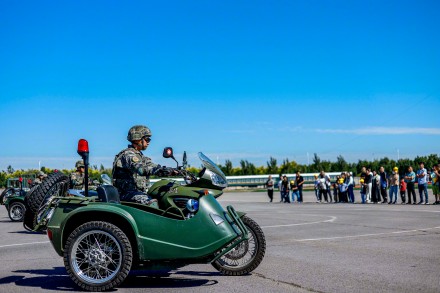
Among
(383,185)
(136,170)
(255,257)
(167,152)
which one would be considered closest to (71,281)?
(136,170)

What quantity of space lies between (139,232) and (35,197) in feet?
8.41

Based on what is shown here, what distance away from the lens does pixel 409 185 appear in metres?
24.5

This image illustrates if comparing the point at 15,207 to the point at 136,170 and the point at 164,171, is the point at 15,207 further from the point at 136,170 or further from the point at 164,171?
the point at 164,171

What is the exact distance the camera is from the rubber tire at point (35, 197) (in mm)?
7871

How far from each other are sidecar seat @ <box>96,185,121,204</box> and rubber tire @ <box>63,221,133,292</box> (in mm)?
372

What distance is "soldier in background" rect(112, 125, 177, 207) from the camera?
22.1 feet

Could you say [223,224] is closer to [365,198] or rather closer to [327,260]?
[327,260]

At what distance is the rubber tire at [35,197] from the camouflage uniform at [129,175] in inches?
57.3

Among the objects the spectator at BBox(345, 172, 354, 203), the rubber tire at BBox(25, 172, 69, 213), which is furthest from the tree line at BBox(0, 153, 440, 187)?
the rubber tire at BBox(25, 172, 69, 213)

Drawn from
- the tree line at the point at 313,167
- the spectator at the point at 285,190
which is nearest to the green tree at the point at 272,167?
the tree line at the point at 313,167

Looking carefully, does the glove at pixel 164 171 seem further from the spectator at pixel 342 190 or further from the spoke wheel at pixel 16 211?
the spectator at pixel 342 190

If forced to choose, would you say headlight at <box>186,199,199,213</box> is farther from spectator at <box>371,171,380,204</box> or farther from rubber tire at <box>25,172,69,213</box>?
spectator at <box>371,171,380,204</box>

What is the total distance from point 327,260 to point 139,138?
10.6 feet

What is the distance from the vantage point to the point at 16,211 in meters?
19.6
